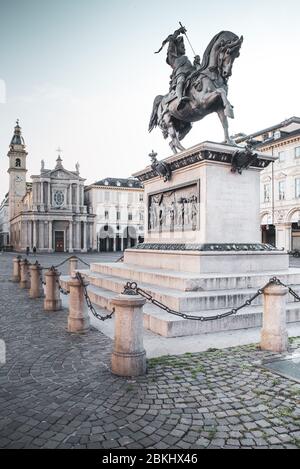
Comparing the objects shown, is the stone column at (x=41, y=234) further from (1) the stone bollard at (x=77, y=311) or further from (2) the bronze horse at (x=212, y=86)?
(1) the stone bollard at (x=77, y=311)

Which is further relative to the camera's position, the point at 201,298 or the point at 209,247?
the point at 209,247

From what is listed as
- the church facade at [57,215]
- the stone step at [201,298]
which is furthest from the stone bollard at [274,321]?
the church facade at [57,215]

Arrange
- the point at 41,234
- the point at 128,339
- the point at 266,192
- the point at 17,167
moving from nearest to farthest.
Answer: the point at 128,339 → the point at 266,192 → the point at 41,234 → the point at 17,167

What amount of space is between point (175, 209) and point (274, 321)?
587cm

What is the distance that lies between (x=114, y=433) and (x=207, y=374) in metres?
1.81

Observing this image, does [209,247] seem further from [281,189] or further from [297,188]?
[281,189]

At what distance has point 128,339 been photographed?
4.68m

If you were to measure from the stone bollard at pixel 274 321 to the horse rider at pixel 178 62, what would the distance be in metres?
7.15

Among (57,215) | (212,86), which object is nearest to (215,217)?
(212,86)

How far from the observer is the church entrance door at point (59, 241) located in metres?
76.9

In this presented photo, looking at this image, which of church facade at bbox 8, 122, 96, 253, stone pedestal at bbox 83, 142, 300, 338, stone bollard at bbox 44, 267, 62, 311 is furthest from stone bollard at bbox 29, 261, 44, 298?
church facade at bbox 8, 122, 96, 253

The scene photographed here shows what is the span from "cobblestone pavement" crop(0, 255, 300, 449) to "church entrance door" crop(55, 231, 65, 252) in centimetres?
7337
